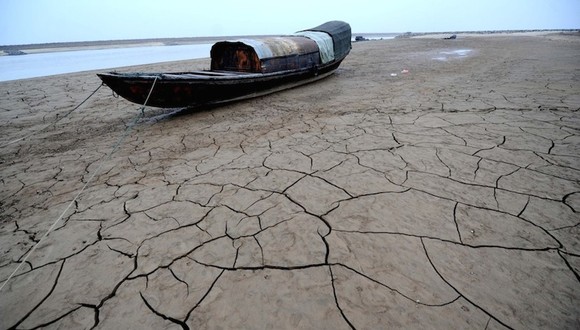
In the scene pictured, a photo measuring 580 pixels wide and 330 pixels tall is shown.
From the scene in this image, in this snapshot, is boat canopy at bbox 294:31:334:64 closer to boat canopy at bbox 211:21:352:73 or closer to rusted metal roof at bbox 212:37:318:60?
boat canopy at bbox 211:21:352:73

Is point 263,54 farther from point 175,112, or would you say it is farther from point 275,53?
point 175,112

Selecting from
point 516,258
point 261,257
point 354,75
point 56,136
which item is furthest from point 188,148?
point 354,75

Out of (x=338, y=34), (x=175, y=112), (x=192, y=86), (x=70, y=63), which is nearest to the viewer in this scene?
(x=192, y=86)

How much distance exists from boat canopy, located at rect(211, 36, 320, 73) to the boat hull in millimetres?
219

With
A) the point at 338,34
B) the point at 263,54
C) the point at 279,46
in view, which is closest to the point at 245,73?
the point at 263,54

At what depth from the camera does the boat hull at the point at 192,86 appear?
3754 millimetres

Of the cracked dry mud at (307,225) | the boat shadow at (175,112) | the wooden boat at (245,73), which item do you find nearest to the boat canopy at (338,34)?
the wooden boat at (245,73)

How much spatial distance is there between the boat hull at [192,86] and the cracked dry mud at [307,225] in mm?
642

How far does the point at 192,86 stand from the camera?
14.2ft

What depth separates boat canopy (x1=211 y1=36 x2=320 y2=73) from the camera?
5.49 meters

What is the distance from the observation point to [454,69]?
7.80 metres

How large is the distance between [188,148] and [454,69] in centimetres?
815

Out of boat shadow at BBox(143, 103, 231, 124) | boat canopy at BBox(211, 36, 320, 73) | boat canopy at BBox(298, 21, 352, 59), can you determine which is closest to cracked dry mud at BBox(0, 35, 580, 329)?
boat shadow at BBox(143, 103, 231, 124)

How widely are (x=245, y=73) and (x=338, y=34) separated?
3532mm
